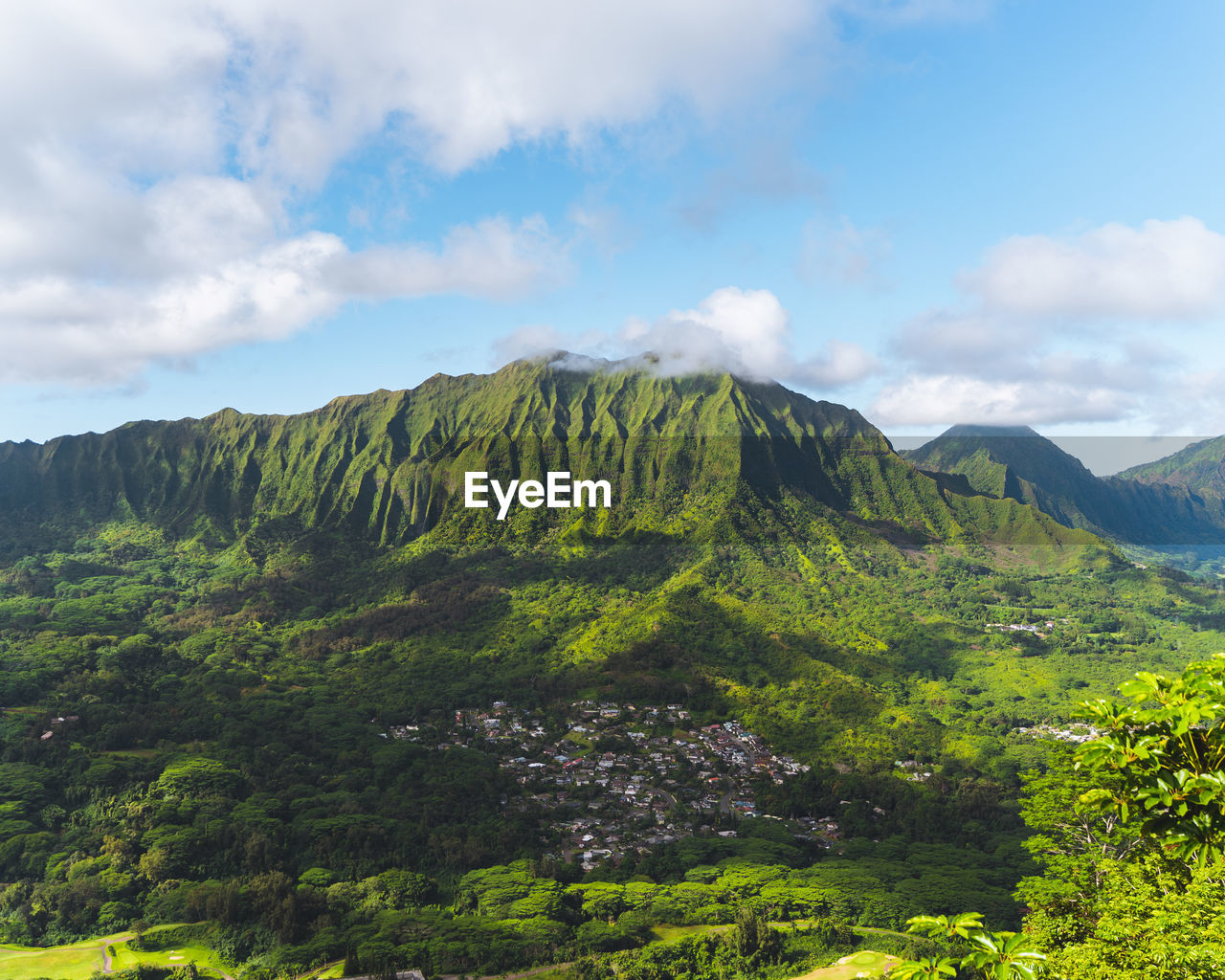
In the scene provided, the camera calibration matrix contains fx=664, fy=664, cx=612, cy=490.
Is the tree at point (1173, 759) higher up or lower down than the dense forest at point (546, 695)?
higher up

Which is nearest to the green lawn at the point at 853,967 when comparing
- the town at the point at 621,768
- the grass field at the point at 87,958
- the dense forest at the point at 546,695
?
the dense forest at the point at 546,695

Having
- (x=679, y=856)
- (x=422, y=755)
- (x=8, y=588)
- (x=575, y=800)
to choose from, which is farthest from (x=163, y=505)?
(x=679, y=856)

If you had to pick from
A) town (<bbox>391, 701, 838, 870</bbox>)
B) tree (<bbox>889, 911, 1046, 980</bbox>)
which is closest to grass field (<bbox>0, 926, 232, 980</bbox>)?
town (<bbox>391, 701, 838, 870</bbox>)

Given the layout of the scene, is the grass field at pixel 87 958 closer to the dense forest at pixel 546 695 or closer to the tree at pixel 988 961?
the dense forest at pixel 546 695

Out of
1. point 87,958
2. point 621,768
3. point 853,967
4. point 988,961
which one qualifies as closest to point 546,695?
point 621,768

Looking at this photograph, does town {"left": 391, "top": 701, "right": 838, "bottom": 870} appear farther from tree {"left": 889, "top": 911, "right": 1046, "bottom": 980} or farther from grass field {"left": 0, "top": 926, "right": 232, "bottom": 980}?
tree {"left": 889, "top": 911, "right": 1046, "bottom": 980}

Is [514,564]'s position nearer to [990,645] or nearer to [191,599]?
[191,599]

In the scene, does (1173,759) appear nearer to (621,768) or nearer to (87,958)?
(87,958)
